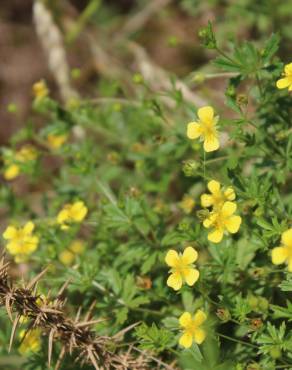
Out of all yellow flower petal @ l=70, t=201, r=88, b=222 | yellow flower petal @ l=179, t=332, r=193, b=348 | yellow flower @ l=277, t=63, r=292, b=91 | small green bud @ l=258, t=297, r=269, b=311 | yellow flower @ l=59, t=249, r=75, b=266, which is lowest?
yellow flower @ l=59, t=249, r=75, b=266

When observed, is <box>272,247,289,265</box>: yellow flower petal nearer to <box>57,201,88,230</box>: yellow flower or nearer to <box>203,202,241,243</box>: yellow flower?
<box>203,202,241,243</box>: yellow flower

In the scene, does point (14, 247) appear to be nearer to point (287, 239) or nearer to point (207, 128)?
point (207, 128)

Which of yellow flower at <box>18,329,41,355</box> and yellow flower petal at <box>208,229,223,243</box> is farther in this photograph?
yellow flower at <box>18,329,41,355</box>

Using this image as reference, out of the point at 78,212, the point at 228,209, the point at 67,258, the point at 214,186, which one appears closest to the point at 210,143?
the point at 214,186

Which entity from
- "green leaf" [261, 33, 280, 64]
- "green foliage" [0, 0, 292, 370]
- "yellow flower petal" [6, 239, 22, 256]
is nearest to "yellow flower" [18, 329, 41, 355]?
"green foliage" [0, 0, 292, 370]

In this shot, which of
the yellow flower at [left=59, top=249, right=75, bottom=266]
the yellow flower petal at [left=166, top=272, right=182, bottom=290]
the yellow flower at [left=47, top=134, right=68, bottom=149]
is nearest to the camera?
the yellow flower petal at [left=166, top=272, right=182, bottom=290]

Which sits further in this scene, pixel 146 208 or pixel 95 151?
pixel 95 151

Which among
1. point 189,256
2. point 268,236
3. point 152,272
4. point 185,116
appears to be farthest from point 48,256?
point 185,116

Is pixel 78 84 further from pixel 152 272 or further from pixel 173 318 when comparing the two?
pixel 173 318
